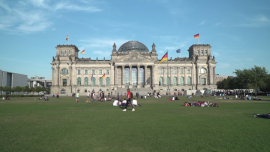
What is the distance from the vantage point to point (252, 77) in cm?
6988

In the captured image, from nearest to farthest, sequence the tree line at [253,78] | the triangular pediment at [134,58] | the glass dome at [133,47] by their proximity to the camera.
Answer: the tree line at [253,78] < the triangular pediment at [134,58] < the glass dome at [133,47]

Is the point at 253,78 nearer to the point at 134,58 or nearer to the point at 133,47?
the point at 134,58

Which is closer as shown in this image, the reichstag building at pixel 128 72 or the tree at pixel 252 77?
the tree at pixel 252 77

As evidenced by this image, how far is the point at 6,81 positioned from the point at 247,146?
161 metres

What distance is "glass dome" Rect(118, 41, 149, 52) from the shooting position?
101 metres

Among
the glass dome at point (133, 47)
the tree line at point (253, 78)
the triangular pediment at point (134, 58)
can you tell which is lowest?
the tree line at point (253, 78)

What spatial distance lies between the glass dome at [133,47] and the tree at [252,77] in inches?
1763

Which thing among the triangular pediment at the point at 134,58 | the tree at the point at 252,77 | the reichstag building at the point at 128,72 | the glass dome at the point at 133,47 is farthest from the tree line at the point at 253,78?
the glass dome at the point at 133,47

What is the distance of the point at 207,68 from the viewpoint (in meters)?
95.2

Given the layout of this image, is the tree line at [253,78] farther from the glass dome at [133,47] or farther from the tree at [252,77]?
the glass dome at [133,47]

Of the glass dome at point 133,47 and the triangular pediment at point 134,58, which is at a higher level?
the glass dome at point 133,47

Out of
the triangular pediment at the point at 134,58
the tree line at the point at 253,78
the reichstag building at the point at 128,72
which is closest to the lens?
the tree line at the point at 253,78

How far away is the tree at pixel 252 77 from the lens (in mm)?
69000

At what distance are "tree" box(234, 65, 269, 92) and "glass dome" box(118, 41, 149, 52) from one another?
147 ft
